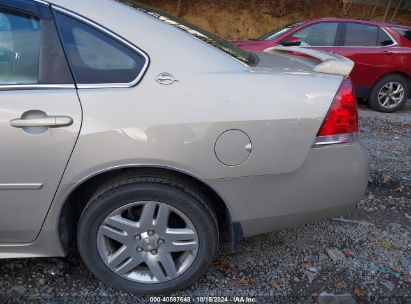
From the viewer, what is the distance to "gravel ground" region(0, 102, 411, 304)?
2262 millimetres

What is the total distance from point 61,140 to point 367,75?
5.96 metres

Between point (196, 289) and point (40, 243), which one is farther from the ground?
point (40, 243)

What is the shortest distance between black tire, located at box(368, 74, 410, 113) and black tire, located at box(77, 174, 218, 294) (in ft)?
18.3

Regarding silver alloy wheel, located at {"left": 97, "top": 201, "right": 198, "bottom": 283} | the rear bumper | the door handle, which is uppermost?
the door handle

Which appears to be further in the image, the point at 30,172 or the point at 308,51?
the point at 308,51

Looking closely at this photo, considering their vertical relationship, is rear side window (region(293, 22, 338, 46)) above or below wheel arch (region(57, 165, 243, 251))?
above

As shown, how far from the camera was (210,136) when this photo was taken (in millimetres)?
1879

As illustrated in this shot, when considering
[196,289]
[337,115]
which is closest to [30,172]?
[196,289]

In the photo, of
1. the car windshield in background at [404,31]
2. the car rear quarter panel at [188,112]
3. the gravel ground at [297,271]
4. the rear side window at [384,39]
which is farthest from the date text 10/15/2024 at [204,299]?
the car windshield in background at [404,31]

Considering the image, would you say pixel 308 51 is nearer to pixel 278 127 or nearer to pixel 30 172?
pixel 278 127

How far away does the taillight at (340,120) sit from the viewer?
6.51ft

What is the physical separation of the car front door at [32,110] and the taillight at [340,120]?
1208 mm

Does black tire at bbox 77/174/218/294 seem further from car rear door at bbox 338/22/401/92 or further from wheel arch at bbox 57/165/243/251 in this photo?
car rear door at bbox 338/22/401/92

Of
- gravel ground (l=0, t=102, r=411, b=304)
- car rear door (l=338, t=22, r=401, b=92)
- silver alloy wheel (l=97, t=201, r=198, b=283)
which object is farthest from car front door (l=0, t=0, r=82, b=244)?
car rear door (l=338, t=22, r=401, b=92)
